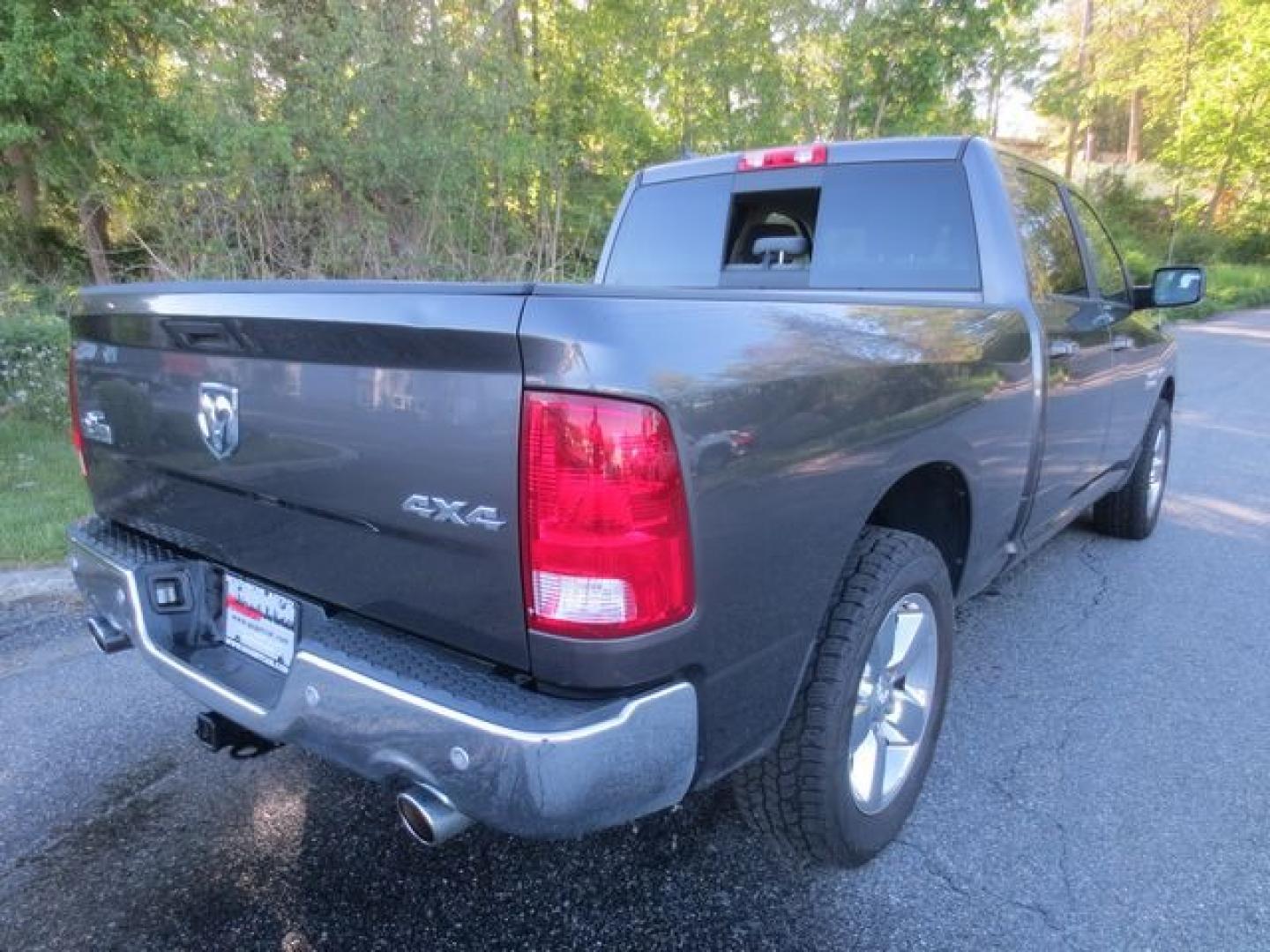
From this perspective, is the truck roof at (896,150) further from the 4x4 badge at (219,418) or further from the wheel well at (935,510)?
the 4x4 badge at (219,418)

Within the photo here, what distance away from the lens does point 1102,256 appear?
3891 millimetres

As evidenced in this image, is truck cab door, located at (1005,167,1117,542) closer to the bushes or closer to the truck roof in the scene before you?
the truck roof

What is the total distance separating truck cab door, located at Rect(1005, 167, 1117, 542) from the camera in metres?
2.95

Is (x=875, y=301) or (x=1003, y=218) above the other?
(x=1003, y=218)

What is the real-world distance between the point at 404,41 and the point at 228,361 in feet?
27.2

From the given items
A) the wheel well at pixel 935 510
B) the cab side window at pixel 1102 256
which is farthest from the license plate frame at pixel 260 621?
the cab side window at pixel 1102 256

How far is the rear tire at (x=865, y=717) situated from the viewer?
6.44 feet

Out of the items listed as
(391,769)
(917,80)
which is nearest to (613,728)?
(391,769)

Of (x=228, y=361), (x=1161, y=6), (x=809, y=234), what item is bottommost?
(x=228, y=361)

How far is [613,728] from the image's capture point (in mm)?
1452

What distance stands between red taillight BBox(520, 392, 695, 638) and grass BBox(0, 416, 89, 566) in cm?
384

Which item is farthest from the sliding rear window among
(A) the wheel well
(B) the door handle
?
(A) the wheel well

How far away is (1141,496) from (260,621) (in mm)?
4565

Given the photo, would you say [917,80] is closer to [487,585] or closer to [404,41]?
[404,41]
